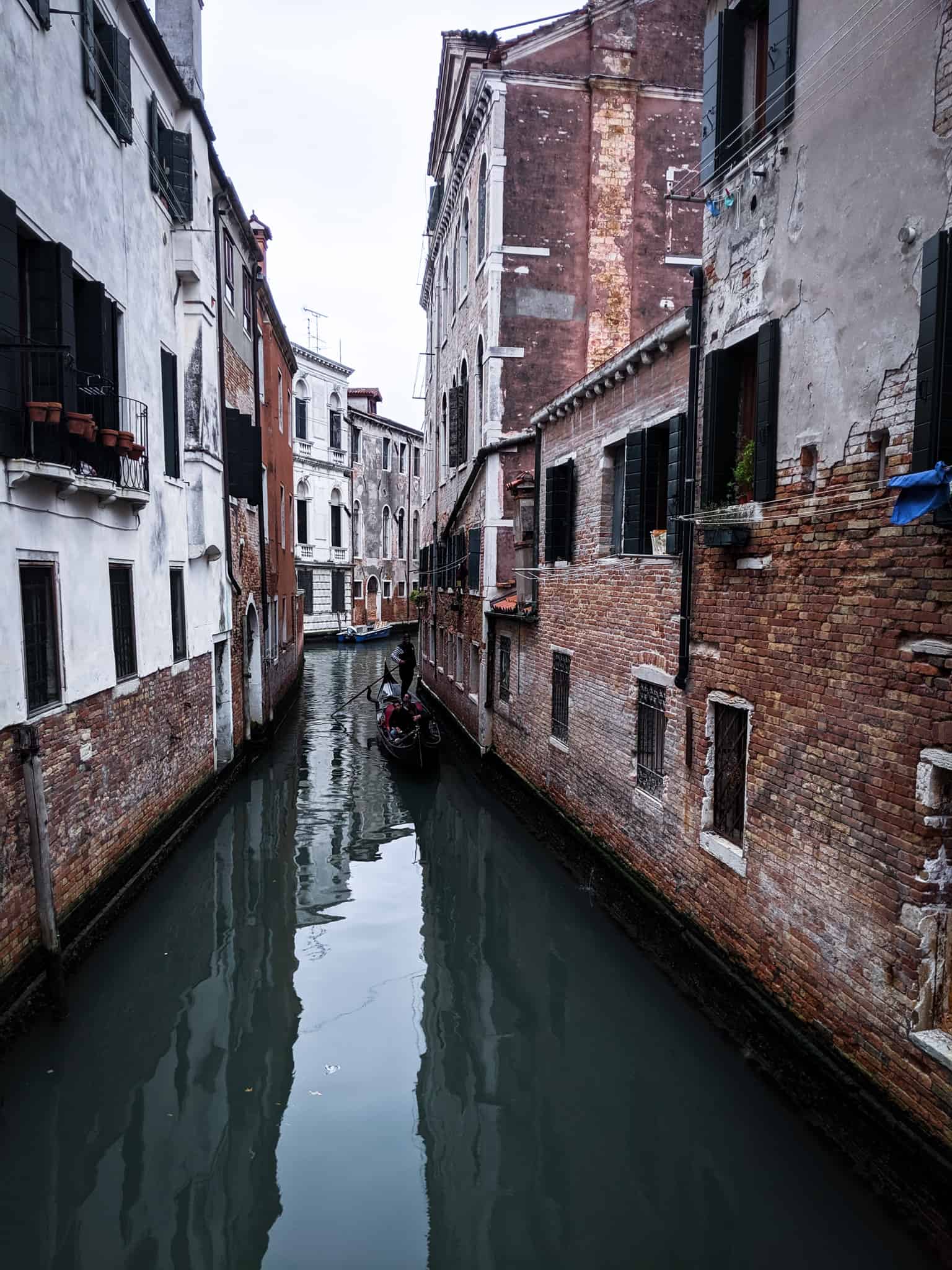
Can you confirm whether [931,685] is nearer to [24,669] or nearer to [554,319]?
[24,669]

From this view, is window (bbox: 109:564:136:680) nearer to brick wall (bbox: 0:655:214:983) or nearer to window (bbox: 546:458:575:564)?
brick wall (bbox: 0:655:214:983)

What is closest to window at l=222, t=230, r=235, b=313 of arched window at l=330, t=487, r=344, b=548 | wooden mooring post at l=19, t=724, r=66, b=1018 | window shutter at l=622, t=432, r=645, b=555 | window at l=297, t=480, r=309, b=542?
window shutter at l=622, t=432, r=645, b=555

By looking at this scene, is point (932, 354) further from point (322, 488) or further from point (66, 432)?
point (322, 488)

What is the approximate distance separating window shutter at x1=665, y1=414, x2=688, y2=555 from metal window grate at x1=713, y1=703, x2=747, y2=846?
1.33 m

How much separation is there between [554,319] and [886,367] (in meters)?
9.53

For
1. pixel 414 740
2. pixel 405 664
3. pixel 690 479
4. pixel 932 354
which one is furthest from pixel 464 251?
pixel 932 354

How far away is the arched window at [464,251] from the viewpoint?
14797mm

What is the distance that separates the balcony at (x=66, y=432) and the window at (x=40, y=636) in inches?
24.4

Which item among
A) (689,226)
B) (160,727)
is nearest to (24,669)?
(160,727)

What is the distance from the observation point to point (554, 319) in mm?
12859

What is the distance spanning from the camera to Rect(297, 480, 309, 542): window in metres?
31.7

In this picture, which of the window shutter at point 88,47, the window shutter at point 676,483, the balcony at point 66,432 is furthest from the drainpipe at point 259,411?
the window shutter at point 676,483

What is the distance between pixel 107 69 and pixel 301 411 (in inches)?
985

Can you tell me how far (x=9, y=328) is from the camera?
5094 millimetres
